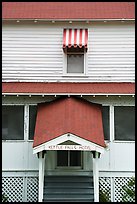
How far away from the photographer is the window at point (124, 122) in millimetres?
15852

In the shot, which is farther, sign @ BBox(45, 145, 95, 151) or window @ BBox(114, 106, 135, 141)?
window @ BBox(114, 106, 135, 141)

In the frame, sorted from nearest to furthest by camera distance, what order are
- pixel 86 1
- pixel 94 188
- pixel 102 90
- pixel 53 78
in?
pixel 94 188 → pixel 102 90 → pixel 53 78 → pixel 86 1

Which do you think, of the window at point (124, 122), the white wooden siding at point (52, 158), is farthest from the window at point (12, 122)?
the window at point (124, 122)

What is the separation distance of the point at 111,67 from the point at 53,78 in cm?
267

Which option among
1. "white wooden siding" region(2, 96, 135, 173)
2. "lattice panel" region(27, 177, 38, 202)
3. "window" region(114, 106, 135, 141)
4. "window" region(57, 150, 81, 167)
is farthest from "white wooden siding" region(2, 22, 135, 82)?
"lattice panel" region(27, 177, 38, 202)

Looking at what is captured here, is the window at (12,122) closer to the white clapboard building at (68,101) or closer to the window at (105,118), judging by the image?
the white clapboard building at (68,101)

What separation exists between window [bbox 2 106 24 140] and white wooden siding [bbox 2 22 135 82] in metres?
Result: 1.66

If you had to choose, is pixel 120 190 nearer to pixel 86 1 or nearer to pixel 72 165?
pixel 72 165

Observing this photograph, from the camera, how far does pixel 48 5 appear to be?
18.7 m

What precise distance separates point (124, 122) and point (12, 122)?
4.76 m

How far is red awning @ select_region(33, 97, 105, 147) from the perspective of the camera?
13758 millimetres

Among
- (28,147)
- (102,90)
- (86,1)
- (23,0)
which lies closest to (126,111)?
(102,90)

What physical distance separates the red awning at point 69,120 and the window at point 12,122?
1003 mm

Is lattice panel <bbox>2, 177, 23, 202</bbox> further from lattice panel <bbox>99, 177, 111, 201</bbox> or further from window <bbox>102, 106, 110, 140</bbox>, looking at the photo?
window <bbox>102, 106, 110, 140</bbox>
